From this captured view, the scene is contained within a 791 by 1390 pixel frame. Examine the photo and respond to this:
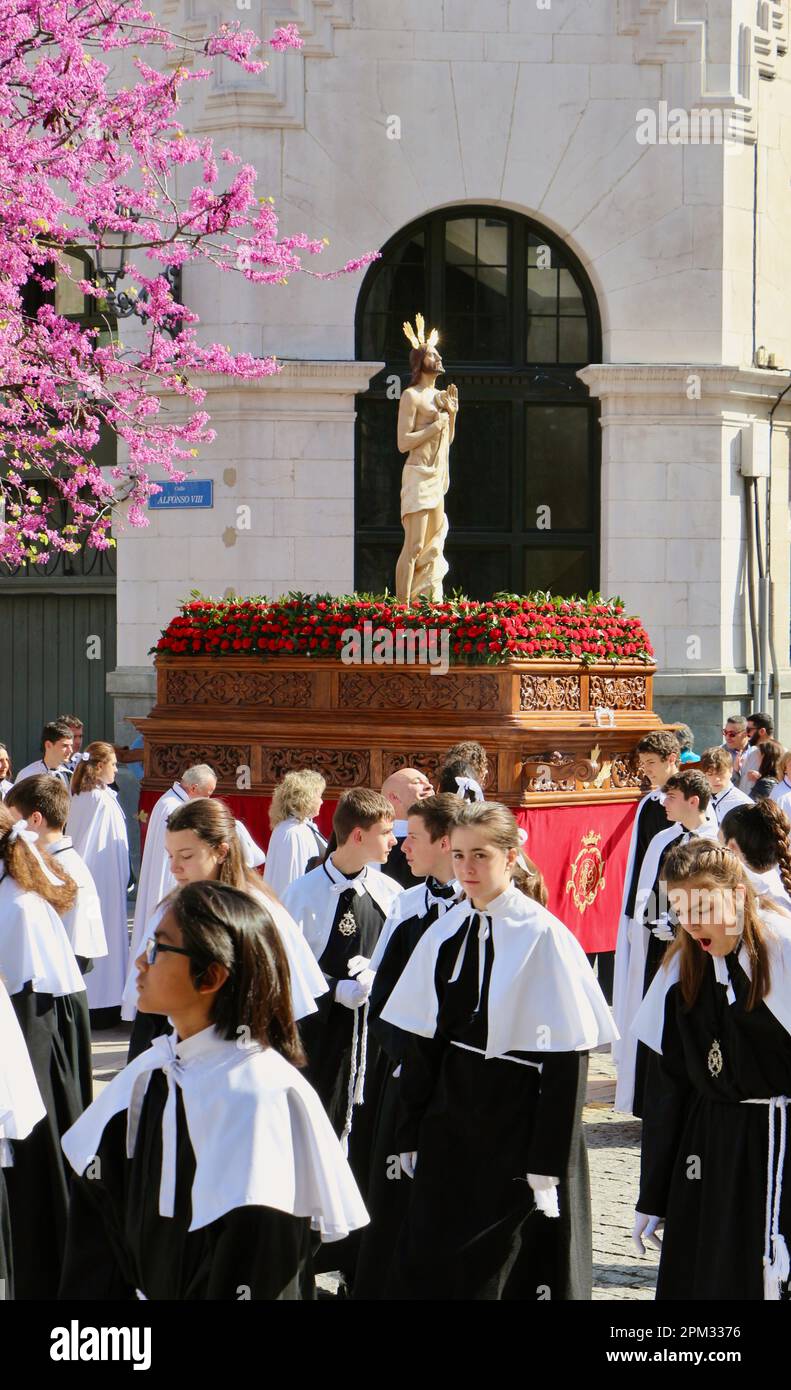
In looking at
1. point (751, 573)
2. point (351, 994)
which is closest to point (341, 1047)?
point (351, 994)

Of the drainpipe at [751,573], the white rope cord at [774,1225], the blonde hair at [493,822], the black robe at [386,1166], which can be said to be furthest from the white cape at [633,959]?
the drainpipe at [751,573]

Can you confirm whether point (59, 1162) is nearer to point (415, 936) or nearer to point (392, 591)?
point (415, 936)

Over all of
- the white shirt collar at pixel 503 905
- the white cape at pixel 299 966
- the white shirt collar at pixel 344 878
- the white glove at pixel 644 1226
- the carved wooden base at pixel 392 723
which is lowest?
the white glove at pixel 644 1226

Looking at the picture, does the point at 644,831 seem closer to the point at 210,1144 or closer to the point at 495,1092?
the point at 495,1092

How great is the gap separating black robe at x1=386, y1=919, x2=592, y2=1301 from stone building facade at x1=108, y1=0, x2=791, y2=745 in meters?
12.8

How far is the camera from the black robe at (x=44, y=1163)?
627 centimetres

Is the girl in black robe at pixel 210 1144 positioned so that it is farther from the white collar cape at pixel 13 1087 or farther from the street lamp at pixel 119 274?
the street lamp at pixel 119 274

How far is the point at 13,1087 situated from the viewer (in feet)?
15.5

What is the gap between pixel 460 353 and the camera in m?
18.9

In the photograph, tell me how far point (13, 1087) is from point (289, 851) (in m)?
5.38

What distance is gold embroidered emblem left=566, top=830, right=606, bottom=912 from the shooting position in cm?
1252

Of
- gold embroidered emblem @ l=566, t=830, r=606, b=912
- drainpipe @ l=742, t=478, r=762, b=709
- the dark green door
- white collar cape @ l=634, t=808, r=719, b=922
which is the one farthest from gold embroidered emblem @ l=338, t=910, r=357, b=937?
the dark green door

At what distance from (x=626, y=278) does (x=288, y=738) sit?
781 cm
